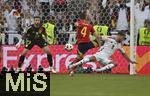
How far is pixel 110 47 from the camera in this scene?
17.0 meters

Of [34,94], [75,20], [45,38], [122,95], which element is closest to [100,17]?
[75,20]

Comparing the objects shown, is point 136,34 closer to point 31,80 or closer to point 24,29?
point 24,29

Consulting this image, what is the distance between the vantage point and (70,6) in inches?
743

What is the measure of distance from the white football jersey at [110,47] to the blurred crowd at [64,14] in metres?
1.26

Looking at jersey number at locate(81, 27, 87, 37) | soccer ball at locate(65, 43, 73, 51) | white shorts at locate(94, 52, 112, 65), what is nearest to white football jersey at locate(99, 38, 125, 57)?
white shorts at locate(94, 52, 112, 65)

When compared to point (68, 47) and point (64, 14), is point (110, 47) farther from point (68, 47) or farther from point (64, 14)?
point (64, 14)

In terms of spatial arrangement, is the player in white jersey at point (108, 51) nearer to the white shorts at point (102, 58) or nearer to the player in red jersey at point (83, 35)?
the white shorts at point (102, 58)

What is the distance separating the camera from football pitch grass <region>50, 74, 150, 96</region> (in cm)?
1135

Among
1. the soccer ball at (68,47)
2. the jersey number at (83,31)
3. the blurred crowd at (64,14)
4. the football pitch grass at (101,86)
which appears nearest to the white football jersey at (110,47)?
the jersey number at (83,31)

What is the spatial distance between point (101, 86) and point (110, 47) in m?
4.24

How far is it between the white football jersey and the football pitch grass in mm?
1802

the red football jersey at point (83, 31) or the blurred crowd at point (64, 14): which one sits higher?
the blurred crowd at point (64, 14)

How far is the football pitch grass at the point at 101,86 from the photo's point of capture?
11.4 metres

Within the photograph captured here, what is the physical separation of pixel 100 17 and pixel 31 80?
33.6 ft
